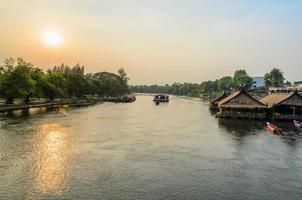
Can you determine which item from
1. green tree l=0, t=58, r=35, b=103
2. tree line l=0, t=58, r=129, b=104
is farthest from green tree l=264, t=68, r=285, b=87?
green tree l=0, t=58, r=35, b=103

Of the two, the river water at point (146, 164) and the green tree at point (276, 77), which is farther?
the green tree at point (276, 77)

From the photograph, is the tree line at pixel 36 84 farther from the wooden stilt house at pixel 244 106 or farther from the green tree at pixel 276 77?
the green tree at pixel 276 77

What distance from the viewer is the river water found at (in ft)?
85.4

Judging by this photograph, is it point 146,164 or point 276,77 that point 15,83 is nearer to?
point 146,164

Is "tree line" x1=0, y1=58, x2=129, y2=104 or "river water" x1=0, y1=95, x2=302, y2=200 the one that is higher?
"tree line" x1=0, y1=58, x2=129, y2=104

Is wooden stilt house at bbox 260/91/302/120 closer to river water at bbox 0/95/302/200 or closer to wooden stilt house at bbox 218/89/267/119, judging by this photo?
wooden stilt house at bbox 218/89/267/119

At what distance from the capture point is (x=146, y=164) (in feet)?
111

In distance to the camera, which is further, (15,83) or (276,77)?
(276,77)

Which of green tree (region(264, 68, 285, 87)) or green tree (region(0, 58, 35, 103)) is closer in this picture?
green tree (region(0, 58, 35, 103))

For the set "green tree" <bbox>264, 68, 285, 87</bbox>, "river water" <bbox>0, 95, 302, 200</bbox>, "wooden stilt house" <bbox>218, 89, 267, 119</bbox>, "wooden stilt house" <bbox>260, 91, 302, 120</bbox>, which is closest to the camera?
"river water" <bbox>0, 95, 302, 200</bbox>

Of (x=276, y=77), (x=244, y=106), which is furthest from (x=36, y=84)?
(x=276, y=77)

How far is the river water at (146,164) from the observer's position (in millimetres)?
26031

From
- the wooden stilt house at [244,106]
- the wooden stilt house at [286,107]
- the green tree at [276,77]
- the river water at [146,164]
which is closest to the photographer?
the river water at [146,164]

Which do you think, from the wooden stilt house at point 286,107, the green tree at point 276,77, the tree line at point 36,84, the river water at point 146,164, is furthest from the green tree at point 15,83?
the green tree at point 276,77
